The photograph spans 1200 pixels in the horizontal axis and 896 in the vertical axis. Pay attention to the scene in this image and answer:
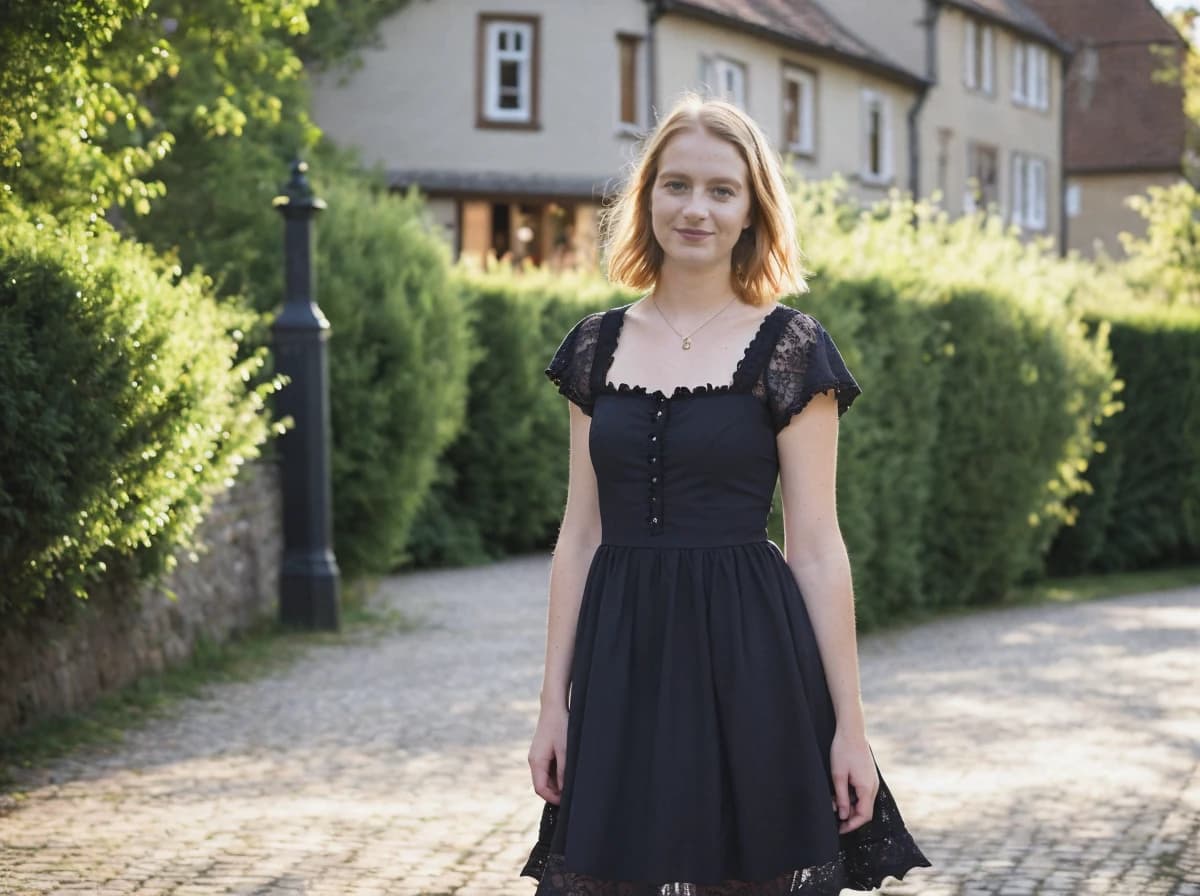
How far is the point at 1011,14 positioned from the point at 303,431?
117ft

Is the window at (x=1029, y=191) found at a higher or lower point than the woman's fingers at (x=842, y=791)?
higher

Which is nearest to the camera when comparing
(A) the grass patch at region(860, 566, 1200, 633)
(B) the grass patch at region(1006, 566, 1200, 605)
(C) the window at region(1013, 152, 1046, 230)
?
(A) the grass patch at region(860, 566, 1200, 633)

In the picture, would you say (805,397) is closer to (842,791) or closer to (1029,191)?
A: (842,791)

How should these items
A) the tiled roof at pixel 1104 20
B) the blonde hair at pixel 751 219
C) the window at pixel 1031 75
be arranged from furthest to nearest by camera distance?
the tiled roof at pixel 1104 20, the window at pixel 1031 75, the blonde hair at pixel 751 219

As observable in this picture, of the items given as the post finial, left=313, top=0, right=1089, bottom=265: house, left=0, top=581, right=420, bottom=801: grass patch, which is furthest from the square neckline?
left=313, top=0, right=1089, bottom=265: house

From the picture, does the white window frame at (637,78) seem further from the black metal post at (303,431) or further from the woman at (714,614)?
the woman at (714,614)

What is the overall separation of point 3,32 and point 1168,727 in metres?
5.96

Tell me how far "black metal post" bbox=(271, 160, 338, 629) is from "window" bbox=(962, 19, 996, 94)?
3263cm

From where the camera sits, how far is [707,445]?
3781 mm

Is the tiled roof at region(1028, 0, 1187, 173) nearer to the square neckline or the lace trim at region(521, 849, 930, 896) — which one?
the square neckline

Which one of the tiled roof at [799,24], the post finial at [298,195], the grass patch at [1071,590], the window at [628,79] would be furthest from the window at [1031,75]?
the post finial at [298,195]

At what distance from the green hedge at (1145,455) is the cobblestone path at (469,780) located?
22.5 ft

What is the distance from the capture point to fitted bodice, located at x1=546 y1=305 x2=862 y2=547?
12.5 feet

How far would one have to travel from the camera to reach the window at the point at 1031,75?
46656 millimetres
